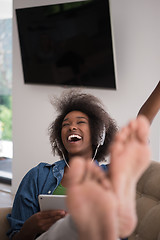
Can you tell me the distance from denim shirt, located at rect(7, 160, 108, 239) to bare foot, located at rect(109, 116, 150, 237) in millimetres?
822

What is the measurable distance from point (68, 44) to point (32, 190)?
2.04 metres

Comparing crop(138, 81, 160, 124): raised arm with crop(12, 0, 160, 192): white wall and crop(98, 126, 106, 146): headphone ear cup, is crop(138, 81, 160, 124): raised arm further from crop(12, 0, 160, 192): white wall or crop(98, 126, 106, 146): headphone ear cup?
crop(12, 0, 160, 192): white wall

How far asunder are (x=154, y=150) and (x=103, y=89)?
0.67m

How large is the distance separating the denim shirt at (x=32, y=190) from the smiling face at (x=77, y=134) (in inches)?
4.4

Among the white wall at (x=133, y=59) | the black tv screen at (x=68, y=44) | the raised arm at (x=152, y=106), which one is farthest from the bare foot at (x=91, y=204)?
the black tv screen at (x=68, y=44)

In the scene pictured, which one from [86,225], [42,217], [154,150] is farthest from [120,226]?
[154,150]

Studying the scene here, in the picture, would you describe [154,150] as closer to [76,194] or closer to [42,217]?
[42,217]

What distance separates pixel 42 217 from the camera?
1.55 metres

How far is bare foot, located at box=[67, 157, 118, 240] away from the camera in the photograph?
808 mm

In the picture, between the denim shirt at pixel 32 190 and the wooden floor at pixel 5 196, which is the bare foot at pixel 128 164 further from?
the wooden floor at pixel 5 196

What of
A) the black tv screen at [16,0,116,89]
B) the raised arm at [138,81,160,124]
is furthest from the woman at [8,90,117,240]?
the black tv screen at [16,0,116,89]

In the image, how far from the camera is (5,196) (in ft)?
13.7

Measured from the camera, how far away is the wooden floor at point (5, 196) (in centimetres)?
394

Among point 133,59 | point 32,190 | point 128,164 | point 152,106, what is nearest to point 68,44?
point 133,59
